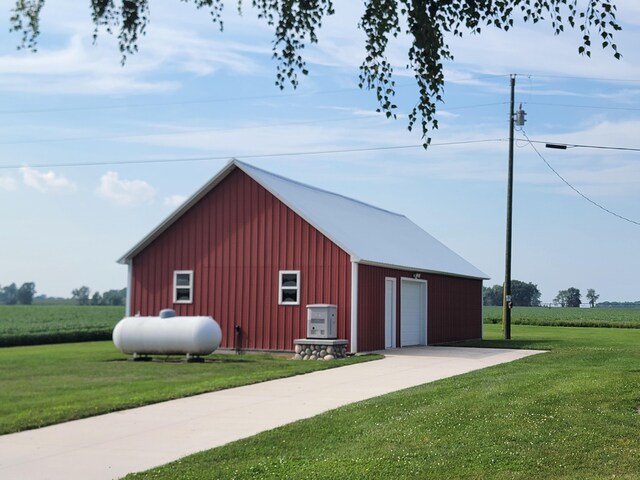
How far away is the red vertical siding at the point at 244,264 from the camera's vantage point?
24797 millimetres

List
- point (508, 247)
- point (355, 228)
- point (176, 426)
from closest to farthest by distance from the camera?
point (176, 426), point (355, 228), point (508, 247)

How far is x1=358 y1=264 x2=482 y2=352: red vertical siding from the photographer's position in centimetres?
2467

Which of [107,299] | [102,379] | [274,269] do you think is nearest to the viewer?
[102,379]

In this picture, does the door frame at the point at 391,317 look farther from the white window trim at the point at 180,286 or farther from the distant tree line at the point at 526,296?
the distant tree line at the point at 526,296

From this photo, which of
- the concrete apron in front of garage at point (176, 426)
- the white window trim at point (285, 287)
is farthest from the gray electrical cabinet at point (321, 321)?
the concrete apron in front of garage at point (176, 426)

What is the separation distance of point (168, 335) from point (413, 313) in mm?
9266

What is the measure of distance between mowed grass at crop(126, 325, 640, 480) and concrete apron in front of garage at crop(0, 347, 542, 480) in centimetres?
63

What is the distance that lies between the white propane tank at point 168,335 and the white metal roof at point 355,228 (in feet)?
15.0

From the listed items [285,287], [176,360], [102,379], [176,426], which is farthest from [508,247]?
[176,426]

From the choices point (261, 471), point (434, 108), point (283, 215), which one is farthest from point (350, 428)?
point (283, 215)

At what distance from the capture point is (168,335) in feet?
75.0

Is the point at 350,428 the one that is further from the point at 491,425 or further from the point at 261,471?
the point at 261,471

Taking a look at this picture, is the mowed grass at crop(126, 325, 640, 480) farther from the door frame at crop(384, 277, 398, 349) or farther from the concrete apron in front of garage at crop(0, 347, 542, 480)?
the door frame at crop(384, 277, 398, 349)

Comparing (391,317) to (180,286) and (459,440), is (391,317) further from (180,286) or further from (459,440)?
(459,440)
